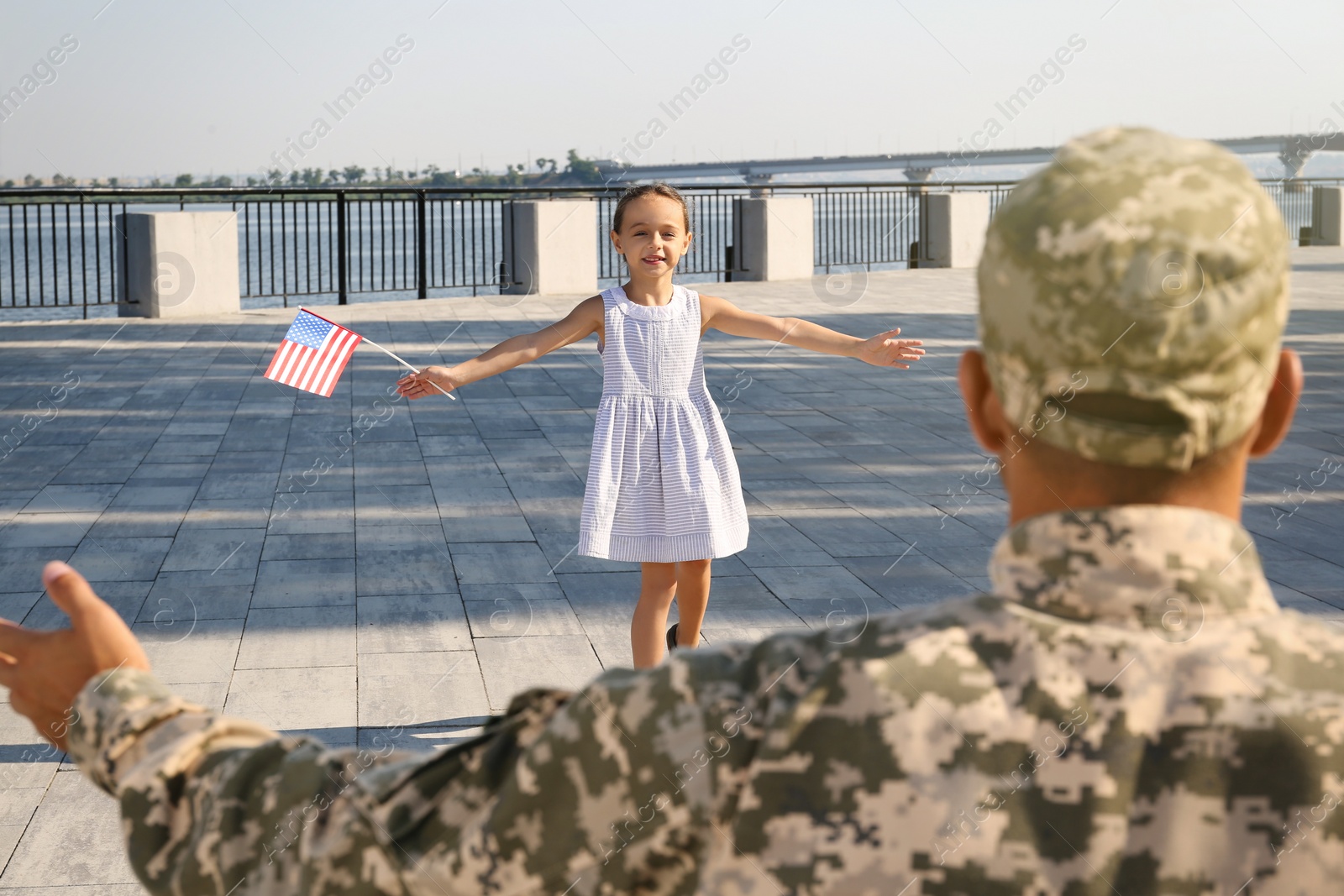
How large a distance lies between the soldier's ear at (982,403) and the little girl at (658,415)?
2761 millimetres

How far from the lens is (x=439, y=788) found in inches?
45.4

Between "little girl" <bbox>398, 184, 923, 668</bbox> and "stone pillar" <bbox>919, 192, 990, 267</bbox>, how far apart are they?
19798 millimetres

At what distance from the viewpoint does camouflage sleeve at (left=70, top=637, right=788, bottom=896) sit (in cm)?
108

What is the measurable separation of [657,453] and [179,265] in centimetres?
1372

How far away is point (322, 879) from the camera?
45.2 inches

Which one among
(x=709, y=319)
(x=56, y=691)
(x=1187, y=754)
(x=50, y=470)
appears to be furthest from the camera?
(x=50, y=470)

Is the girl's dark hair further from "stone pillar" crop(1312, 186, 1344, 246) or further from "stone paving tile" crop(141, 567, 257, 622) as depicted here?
"stone pillar" crop(1312, 186, 1344, 246)

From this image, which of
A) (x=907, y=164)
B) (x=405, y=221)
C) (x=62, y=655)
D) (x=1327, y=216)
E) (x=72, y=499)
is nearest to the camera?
(x=62, y=655)

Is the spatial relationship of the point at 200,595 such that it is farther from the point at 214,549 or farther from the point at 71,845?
the point at 71,845

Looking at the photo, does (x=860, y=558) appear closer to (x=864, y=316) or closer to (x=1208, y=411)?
(x=1208, y=411)

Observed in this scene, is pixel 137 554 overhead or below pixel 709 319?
below

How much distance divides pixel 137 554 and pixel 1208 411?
591 cm

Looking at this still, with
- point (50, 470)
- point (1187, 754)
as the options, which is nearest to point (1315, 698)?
point (1187, 754)

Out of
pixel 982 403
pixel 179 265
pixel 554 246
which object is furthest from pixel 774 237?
pixel 982 403
